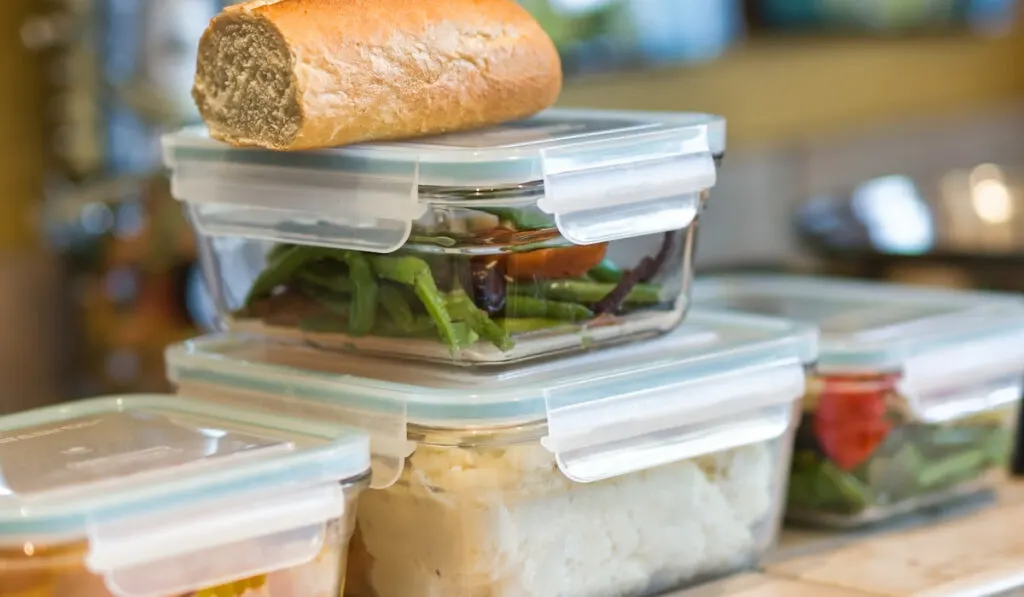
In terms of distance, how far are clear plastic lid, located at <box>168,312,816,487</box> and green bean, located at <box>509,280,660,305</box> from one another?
0.11 feet

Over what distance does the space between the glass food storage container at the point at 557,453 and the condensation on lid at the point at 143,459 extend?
0.05 meters

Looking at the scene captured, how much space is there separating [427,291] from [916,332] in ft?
1.36

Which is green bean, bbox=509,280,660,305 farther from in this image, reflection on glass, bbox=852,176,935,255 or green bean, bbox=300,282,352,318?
reflection on glass, bbox=852,176,935,255

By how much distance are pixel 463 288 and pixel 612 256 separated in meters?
0.11

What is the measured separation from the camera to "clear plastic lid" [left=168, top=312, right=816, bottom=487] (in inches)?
29.8

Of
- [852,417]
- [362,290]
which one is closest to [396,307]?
[362,290]

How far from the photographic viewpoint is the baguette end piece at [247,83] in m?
0.76

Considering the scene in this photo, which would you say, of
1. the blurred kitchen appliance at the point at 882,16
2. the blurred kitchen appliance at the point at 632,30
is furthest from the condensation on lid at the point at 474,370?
the blurred kitchen appliance at the point at 882,16

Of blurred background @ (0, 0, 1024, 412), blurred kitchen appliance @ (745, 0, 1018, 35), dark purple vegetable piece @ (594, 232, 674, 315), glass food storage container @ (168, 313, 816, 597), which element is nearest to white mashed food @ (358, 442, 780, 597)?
glass food storage container @ (168, 313, 816, 597)

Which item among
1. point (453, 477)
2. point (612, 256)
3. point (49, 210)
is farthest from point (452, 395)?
point (49, 210)

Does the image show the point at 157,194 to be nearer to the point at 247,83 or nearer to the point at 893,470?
the point at 247,83

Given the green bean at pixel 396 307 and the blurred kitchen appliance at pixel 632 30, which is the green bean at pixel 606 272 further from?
the blurred kitchen appliance at pixel 632 30

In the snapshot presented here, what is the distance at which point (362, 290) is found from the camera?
81 cm

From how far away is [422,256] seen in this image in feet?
2.57
